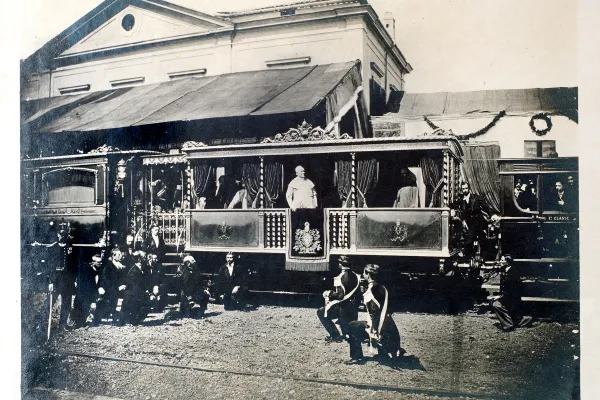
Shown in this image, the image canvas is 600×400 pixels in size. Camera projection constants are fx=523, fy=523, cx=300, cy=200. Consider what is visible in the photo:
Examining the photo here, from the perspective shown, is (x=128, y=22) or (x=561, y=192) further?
(x=128, y=22)

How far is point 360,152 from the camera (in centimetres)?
359

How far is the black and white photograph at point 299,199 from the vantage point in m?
3.27

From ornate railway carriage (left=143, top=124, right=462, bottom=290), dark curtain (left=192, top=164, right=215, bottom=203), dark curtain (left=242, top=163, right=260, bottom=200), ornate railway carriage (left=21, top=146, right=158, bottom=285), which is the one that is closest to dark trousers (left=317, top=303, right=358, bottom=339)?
ornate railway carriage (left=143, top=124, right=462, bottom=290)

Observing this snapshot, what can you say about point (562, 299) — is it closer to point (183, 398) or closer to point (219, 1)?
point (183, 398)

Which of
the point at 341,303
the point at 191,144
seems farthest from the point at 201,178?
the point at 341,303

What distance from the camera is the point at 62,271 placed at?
4.32m

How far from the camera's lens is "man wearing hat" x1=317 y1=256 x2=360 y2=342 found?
355 centimetres

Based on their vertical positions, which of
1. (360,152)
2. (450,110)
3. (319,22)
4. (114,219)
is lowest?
(114,219)

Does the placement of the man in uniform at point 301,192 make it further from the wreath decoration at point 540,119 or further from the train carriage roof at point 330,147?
the wreath decoration at point 540,119

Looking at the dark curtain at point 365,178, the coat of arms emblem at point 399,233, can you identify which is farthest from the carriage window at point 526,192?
the dark curtain at point 365,178

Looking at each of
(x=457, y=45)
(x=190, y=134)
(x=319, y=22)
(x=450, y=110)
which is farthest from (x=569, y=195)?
(x=190, y=134)

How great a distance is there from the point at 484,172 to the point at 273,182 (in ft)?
4.73

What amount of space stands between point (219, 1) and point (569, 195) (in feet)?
9.16

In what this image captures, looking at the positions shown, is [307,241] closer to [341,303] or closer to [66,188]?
[341,303]
